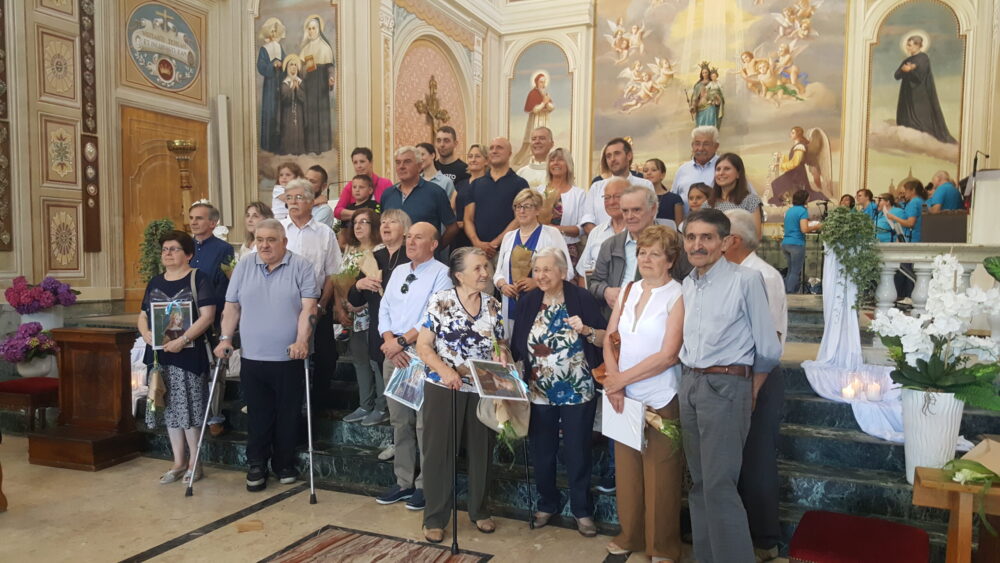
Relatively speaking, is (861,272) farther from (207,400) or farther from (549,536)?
(207,400)

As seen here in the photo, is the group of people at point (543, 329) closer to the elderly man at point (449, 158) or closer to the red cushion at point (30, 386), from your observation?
the elderly man at point (449, 158)

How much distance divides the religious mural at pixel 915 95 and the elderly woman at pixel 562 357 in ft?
36.2

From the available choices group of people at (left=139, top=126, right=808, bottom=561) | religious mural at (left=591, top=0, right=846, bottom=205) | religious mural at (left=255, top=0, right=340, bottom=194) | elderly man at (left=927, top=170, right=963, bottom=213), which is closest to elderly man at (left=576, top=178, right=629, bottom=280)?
group of people at (left=139, top=126, right=808, bottom=561)

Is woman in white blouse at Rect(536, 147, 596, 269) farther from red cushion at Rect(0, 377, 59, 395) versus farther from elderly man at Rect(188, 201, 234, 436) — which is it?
red cushion at Rect(0, 377, 59, 395)

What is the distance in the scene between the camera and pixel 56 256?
848 centimetres

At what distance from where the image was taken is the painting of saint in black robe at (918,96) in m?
12.1

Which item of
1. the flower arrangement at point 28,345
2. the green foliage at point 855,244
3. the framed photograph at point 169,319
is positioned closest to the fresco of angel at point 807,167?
the green foliage at point 855,244

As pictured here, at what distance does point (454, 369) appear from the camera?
370cm

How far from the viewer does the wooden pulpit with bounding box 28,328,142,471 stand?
5.15 m

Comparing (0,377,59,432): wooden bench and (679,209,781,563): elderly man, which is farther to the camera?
(0,377,59,432): wooden bench

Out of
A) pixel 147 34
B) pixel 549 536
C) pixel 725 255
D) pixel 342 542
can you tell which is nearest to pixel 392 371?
pixel 342 542

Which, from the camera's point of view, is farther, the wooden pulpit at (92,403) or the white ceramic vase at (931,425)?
the wooden pulpit at (92,403)

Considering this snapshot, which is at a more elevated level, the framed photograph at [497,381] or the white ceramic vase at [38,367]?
the framed photograph at [497,381]

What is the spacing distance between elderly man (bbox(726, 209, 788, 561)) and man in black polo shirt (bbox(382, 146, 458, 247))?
227cm
